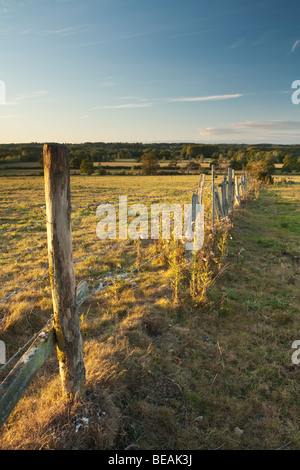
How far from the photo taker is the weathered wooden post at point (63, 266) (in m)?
1.97

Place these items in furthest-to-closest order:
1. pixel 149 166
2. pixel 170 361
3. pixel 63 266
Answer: pixel 149 166
pixel 170 361
pixel 63 266

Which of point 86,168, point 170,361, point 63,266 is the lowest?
point 170,361

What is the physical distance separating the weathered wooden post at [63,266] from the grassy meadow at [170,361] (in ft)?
0.61

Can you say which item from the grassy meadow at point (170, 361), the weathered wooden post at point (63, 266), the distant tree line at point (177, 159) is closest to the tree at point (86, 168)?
the distant tree line at point (177, 159)

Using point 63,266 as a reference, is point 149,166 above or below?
above

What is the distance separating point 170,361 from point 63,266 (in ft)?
6.86

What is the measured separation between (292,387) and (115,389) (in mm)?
2123

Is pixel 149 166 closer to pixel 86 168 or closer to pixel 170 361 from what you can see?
pixel 86 168

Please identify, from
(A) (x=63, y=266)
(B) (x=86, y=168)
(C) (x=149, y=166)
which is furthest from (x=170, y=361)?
(C) (x=149, y=166)

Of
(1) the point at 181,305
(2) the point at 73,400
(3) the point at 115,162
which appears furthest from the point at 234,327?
(3) the point at 115,162

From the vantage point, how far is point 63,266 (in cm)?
218

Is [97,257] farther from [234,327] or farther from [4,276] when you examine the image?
[234,327]

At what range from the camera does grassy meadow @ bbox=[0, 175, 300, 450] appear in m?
2.45
